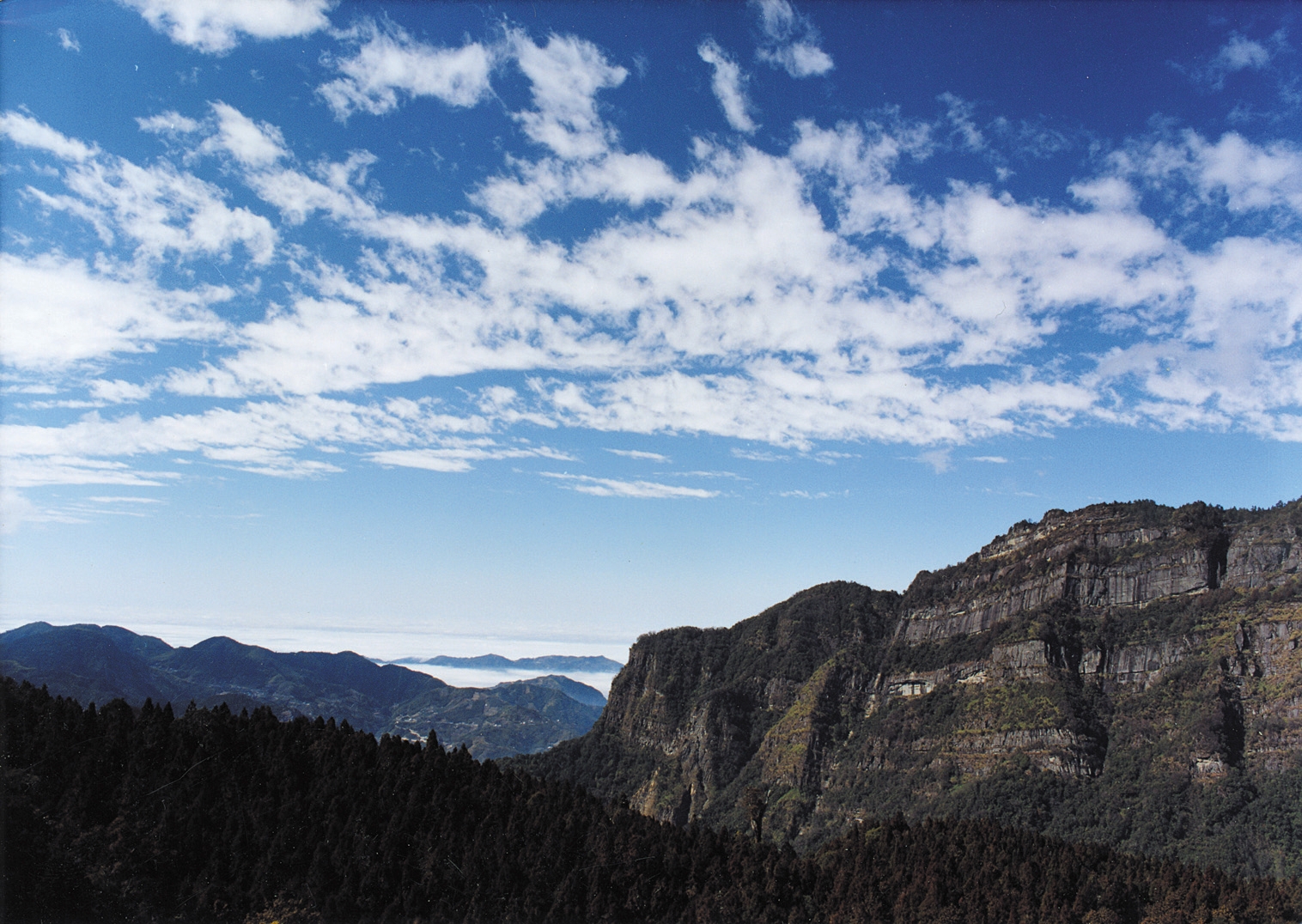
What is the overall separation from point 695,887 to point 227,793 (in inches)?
2556

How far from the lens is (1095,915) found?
10562cm

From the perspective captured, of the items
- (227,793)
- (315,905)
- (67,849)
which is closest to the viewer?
(67,849)

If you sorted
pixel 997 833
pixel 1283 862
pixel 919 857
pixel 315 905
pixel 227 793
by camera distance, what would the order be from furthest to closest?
1. pixel 1283 862
2. pixel 997 833
3. pixel 919 857
4. pixel 227 793
5. pixel 315 905

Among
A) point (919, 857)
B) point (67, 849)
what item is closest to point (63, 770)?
point (67, 849)

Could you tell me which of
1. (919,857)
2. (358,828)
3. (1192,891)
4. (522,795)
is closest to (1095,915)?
(1192,891)

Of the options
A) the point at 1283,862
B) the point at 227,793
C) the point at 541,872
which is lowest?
the point at 1283,862

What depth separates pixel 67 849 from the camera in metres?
88.4

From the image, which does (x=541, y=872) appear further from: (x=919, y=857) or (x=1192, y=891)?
(x=1192, y=891)

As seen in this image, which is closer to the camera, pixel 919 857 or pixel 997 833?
pixel 919 857

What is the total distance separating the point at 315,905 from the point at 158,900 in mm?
17182

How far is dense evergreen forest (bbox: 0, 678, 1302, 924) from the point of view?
93.0 meters

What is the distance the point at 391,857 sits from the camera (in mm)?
103750

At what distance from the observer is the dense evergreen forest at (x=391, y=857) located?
9300 cm

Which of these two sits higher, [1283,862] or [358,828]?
[358,828]
